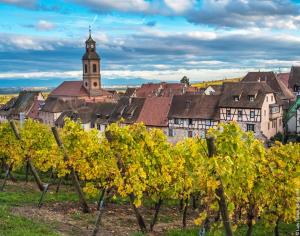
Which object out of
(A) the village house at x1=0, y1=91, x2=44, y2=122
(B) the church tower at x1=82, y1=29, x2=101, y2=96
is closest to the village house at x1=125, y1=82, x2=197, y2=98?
(B) the church tower at x1=82, y1=29, x2=101, y2=96

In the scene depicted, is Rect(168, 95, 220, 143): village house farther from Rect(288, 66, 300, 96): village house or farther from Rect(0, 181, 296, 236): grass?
Rect(0, 181, 296, 236): grass

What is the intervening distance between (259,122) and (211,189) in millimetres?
44256

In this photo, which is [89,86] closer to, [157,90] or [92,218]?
[157,90]

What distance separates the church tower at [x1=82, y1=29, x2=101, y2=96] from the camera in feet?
355

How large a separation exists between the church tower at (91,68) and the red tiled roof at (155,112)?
47.5m

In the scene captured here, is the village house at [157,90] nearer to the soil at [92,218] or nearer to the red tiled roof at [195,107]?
the red tiled roof at [195,107]

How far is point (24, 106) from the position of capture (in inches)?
3656

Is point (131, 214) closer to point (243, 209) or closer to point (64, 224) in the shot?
point (64, 224)

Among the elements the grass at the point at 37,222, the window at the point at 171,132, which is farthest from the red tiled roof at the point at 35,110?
the grass at the point at 37,222

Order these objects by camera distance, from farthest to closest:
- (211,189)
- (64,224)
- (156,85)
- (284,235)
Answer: (156,85), (284,235), (64,224), (211,189)

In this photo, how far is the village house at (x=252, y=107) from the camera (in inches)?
2052

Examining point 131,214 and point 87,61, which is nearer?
point 131,214

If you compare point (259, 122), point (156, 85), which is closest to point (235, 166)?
point (259, 122)

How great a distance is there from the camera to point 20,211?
56.8ft
